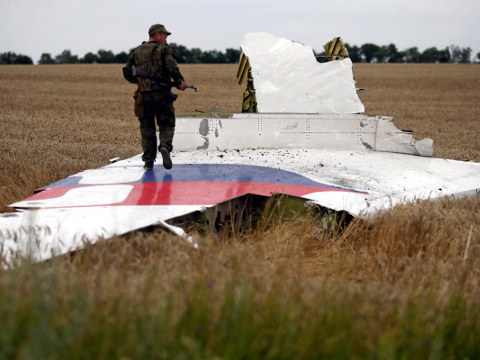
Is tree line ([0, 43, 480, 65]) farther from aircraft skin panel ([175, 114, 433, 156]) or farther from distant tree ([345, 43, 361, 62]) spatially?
aircraft skin panel ([175, 114, 433, 156])

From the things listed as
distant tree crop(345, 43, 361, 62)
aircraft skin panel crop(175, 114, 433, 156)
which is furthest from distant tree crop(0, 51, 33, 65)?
aircraft skin panel crop(175, 114, 433, 156)

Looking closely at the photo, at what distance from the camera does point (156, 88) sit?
6496 millimetres

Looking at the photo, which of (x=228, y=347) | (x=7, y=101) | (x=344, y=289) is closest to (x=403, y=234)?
(x=344, y=289)

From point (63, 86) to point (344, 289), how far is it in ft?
94.4

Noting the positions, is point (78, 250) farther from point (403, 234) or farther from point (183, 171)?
point (183, 171)

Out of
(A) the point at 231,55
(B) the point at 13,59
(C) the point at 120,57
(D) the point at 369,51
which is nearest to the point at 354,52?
(D) the point at 369,51

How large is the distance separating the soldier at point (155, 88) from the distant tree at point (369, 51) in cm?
5942

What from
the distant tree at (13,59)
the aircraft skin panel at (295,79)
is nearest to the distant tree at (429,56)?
the distant tree at (13,59)

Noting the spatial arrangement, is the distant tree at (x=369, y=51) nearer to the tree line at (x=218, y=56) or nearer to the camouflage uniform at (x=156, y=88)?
the tree line at (x=218, y=56)

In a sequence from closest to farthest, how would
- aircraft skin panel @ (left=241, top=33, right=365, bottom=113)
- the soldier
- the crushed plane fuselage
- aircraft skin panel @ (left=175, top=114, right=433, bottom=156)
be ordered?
1. the crushed plane fuselage
2. the soldier
3. aircraft skin panel @ (left=175, top=114, right=433, bottom=156)
4. aircraft skin panel @ (left=241, top=33, right=365, bottom=113)

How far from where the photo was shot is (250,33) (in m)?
8.57

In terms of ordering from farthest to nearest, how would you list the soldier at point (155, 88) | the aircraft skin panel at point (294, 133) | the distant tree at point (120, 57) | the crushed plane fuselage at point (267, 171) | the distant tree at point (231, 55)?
the distant tree at point (120, 57) < the distant tree at point (231, 55) < the aircraft skin panel at point (294, 133) < the soldier at point (155, 88) < the crushed plane fuselage at point (267, 171)

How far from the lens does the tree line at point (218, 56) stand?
193 feet

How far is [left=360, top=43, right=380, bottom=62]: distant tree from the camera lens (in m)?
63.8
